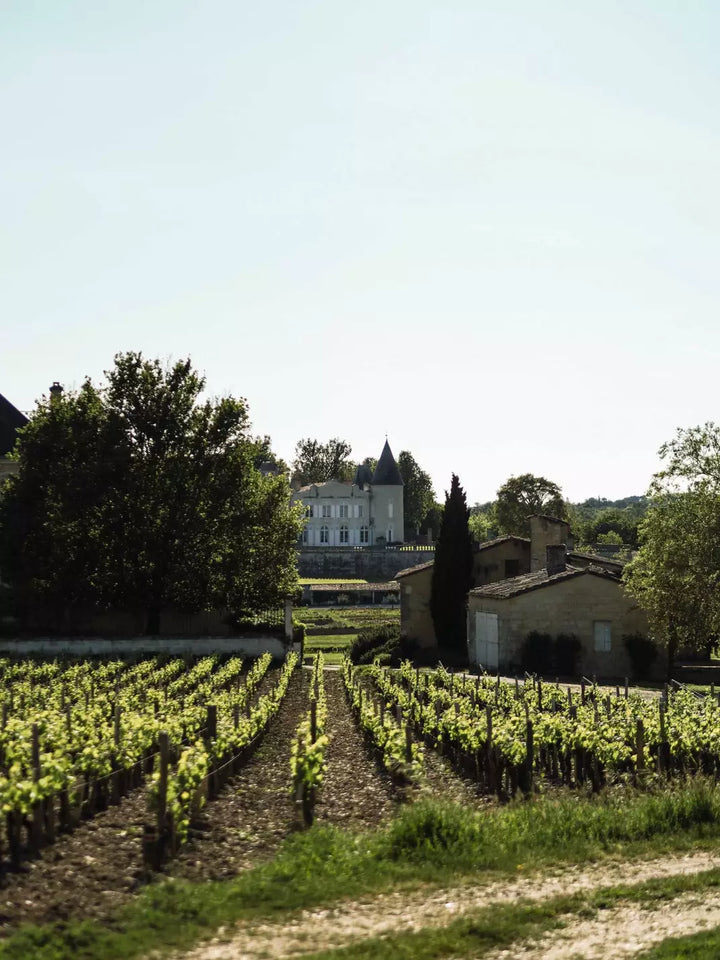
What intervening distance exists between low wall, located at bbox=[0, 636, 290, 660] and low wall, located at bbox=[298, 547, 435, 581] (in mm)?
61882

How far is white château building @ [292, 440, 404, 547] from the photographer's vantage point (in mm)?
120625

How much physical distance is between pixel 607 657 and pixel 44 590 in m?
21.7

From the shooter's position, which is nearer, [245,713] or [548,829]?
[548,829]

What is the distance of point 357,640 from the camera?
45.8m

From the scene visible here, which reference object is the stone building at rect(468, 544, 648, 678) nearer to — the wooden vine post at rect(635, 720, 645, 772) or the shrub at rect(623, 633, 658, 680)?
the shrub at rect(623, 633, 658, 680)

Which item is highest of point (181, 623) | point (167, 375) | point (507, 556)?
point (167, 375)

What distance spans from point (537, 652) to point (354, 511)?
82985mm

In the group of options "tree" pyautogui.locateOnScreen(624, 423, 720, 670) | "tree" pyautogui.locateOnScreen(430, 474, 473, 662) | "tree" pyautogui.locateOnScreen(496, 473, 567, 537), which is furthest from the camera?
"tree" pyautogui.locateOnScreen(496, 473, 567, 537)

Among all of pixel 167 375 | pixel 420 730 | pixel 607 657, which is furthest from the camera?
pixel 167 375

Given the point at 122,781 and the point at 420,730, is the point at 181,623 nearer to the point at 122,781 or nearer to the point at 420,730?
the point at 420,730

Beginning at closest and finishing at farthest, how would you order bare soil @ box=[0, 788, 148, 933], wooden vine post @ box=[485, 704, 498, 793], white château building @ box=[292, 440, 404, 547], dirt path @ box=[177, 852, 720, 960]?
dirt path @ box=[177, 852, 720, 960] < bare soil @ box=[0, 788, 148, 933] < wooden vine post @ box=[485, 704, 498, 793] < white château building @ box=[292, 440, 404, 547]

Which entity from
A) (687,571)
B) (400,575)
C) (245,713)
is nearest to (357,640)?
(400,575)

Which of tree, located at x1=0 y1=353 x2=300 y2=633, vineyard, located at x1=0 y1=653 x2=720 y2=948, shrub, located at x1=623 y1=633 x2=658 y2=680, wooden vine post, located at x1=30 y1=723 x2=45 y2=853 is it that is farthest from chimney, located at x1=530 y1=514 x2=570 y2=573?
wooden vine post, located at x1=30 y1=723 x2=45 y2=853

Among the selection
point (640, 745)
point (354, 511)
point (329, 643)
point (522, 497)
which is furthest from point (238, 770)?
point (354, 511)
